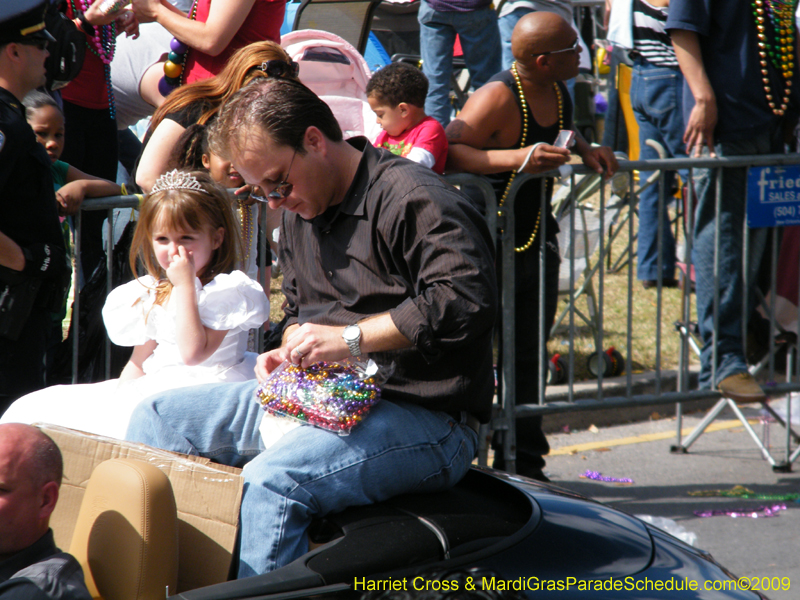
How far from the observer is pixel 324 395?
2221mm

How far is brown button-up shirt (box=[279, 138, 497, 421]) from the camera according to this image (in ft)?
7.28

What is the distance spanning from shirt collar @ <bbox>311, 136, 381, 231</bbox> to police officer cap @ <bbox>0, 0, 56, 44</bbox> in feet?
4.88

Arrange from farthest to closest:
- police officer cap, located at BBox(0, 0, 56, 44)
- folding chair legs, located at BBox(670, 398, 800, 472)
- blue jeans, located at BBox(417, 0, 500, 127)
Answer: blue jeans, located at BBox(417, 0, 500, 127) → folding chair legs, located at BBox(670, 398, 800, 472) → police officer cap, located at BBox(0, 0, 56, 44)

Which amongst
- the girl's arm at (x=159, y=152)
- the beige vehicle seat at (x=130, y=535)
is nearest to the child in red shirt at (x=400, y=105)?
the girl's arm at (x=159, y=152)

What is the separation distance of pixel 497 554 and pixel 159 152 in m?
2.45

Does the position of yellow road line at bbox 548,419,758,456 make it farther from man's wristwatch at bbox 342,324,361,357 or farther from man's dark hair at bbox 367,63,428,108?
man's wristwatch at bbox 342,324,361,357

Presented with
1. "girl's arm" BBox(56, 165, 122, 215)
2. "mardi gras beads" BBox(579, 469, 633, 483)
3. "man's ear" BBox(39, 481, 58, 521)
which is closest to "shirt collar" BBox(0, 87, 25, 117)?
"girl's arm" BBox(56, 165, 122, 215)

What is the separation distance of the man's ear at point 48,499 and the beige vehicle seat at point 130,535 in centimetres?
8

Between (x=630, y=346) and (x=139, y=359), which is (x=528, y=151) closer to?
(x=630, y=346)

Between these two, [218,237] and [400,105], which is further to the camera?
[400,105]

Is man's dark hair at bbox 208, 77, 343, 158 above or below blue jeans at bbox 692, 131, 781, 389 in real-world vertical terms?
above

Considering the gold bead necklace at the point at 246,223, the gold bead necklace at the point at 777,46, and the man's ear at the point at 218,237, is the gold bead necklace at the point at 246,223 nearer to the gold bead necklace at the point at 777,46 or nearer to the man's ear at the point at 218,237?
the man's ear at the point at 218,237

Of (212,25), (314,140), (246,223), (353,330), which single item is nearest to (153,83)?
(212,25)

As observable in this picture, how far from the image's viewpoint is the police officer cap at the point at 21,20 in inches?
125
